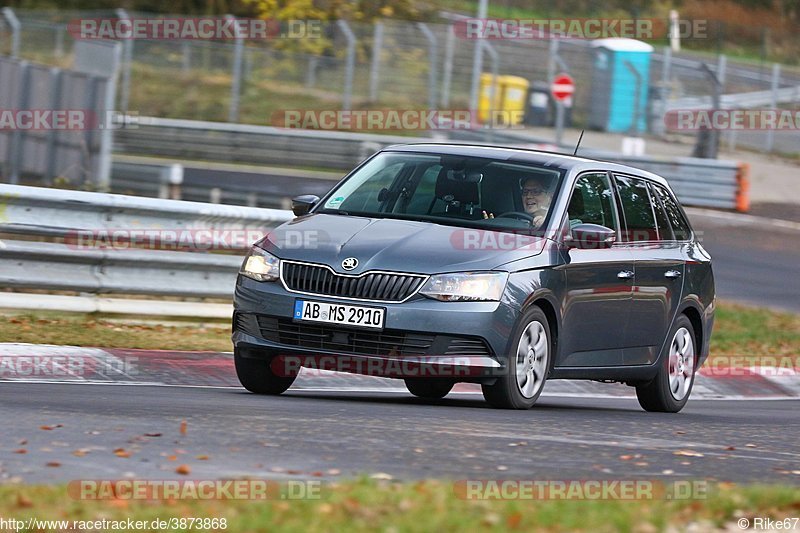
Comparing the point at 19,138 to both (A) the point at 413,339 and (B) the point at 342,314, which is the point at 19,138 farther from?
(A) the point at 413,339

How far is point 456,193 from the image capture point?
10.1 meters

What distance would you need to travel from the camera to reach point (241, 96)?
35.7 m

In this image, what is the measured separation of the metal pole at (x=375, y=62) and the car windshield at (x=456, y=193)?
24.1 m

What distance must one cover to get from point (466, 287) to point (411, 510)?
11.9 feet

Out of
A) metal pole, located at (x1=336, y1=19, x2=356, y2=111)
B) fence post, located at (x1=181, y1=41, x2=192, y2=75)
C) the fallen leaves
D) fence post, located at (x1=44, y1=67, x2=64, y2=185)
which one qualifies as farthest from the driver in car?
fence post, located at (x1=181, y1=41, x2=192, y2=75)

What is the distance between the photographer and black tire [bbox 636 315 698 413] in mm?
11445

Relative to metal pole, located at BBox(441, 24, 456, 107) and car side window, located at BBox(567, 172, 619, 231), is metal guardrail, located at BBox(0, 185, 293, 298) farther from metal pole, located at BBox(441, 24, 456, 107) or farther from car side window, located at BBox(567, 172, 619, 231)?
metal pole, located at BBox(441, 24, 456, 107)

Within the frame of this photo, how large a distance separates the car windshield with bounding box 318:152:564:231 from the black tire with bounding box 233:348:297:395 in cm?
111

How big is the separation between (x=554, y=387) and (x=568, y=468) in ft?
19.5

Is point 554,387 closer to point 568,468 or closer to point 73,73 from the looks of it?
point 568,468

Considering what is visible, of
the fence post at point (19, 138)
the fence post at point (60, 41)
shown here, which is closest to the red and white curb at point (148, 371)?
the fence post at point (19, 138)

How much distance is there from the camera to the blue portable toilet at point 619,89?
33500 mm

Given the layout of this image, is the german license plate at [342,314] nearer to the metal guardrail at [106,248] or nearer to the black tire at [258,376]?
the black tire at [258,376]

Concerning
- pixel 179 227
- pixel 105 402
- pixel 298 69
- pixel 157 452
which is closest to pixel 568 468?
pixel 157 452
